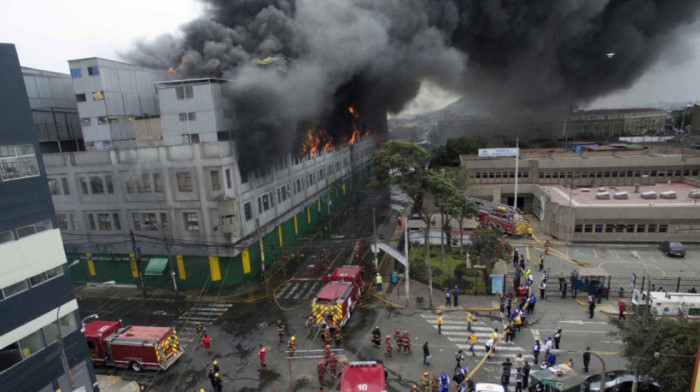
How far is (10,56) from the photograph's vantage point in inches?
523

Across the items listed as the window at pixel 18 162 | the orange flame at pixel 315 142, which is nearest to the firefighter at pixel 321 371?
the window at pixel 18 162

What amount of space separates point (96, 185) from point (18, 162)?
15.0m

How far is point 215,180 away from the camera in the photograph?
25.4 meters

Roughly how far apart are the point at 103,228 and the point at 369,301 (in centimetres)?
1935

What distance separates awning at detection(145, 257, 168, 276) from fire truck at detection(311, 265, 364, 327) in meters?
11.9

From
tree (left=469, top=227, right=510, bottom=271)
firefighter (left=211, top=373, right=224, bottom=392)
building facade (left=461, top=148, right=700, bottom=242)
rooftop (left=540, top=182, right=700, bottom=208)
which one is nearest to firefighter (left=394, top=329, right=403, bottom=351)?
firefighter (left=211, top=373, right=224, bottom=392)

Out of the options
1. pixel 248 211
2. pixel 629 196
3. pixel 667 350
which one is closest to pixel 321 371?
pixel 667 350

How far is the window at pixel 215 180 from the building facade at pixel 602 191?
83.8 feet

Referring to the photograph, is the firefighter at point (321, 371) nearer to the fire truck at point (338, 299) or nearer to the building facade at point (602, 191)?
the fire truck at point (338, 299)

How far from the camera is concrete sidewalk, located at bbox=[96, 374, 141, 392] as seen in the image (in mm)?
16234

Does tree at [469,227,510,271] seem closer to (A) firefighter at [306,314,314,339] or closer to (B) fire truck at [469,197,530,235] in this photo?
(B) fire truck at [469,197,530,235]

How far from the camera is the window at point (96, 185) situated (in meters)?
27.2

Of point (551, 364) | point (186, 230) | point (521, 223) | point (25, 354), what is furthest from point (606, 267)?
point (25, 354)

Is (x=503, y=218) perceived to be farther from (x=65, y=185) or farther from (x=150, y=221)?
(x=65, y=185)
